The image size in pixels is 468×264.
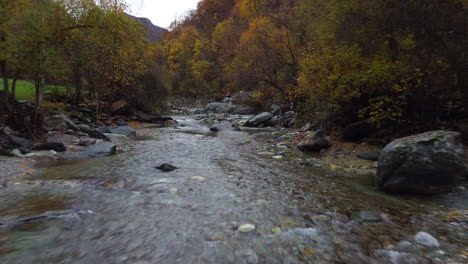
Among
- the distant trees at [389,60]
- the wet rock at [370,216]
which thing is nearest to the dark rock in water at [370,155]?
the distant trees at [389,60]

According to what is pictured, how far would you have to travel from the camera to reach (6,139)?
765cm

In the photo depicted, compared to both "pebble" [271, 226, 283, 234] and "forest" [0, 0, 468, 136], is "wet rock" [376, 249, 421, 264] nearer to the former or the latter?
"pebble" [271, 226, 283, 234]

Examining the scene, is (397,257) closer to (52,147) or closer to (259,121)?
(52,147)

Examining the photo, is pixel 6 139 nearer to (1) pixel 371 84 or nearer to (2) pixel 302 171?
(2) pixel 302 171

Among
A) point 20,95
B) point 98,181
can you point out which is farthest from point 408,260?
point 20,95

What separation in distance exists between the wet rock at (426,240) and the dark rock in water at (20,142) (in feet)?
32.7

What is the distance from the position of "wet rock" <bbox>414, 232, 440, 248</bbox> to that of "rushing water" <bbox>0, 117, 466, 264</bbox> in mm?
152

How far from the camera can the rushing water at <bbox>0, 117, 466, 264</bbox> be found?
2770mm

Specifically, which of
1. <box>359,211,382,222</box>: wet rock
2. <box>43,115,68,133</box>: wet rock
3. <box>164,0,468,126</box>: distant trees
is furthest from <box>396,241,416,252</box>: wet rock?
<box>43,115,68,133</box>: wet rock

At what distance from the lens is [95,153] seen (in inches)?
308

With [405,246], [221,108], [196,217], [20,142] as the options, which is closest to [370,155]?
[405,246]

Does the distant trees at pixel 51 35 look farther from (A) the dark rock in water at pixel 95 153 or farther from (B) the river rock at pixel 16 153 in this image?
(A) the dark rock in water at pixel 95 153

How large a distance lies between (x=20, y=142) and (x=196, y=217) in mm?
7423

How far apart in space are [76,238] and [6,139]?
6.98m
